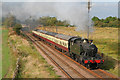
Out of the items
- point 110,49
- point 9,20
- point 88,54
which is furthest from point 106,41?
point 9,20

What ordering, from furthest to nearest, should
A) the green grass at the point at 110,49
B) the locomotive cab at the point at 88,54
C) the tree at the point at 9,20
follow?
the tree at the point at 9,20
the green grass at the point at 110,49
the locomotive cab at the point at 88,54

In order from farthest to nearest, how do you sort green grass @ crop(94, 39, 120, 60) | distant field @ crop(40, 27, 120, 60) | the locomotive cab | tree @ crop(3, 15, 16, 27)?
tree @ crop(3, 15, 16, 27), distant field @ crop(40, 27, 120, 60), green grass @ crop(94, 39, 120, 60), the locomotive cab

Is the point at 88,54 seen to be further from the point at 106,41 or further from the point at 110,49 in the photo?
the point at 106,41

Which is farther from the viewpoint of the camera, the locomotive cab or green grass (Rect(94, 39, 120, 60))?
green grass (Rect(94, 39, 120, 60))

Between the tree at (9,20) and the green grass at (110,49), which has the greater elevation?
the tree at (9,20)

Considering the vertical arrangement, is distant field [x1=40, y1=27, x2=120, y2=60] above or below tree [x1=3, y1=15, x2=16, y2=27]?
below

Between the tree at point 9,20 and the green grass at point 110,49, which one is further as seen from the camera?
the tree at point 9,20

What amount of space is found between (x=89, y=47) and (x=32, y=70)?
19.0 ft

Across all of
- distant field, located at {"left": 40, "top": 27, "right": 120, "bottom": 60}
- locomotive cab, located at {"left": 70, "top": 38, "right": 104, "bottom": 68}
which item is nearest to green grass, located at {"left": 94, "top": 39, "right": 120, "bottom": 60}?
distant field, located at {"left": 40, "top": 27, "right": 120, "bottom": 60}

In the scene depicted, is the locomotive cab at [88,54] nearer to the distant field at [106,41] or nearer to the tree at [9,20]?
the distant field at [106,41]

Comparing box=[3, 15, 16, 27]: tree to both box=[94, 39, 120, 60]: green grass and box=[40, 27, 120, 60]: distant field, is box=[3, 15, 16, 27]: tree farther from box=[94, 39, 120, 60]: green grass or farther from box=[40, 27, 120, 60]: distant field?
box=[94, 39, 120, 60]: green grass

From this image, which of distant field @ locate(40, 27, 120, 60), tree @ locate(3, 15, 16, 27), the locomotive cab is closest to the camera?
the locomotive cab

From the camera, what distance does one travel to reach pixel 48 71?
473 inches

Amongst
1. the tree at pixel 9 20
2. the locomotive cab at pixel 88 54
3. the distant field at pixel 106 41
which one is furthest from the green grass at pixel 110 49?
the tree at pixel 9 20
